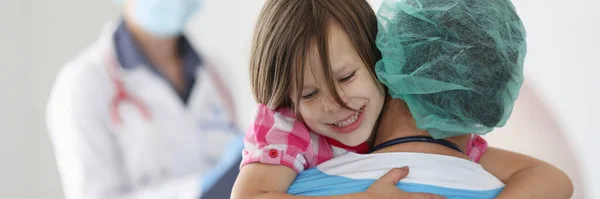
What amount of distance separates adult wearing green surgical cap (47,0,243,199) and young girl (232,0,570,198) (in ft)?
3.08

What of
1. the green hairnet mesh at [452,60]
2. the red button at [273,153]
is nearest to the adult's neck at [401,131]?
the green hairnet mesh at [452,60]

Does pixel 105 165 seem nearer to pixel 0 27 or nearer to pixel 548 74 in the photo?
pixel 0 27

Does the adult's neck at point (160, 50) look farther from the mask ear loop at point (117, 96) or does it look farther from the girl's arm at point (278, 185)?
the girl's arm at point (278, 185)

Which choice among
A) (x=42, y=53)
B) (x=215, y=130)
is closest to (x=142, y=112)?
(x=215, y=130)

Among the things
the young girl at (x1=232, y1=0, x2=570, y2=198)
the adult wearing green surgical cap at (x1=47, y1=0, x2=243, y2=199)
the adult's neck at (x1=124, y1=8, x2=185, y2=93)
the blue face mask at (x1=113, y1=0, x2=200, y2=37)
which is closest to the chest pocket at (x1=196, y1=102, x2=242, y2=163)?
the adult wearing green surgical cap at (x1=47, y1=0, x2=243, y2=199)

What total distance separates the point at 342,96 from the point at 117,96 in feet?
4.61

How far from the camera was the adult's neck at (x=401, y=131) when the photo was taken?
926 mm

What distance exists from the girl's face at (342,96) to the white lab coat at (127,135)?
1.02 meters

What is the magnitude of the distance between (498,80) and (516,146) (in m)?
0.61

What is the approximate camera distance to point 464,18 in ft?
2.97

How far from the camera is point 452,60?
91cm

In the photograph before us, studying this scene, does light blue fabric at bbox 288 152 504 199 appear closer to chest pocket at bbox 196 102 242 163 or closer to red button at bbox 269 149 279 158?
red button at bbox 269 149 279 158

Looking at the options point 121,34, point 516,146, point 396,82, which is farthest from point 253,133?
point 121,34

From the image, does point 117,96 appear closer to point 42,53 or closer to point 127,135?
point 127,135
